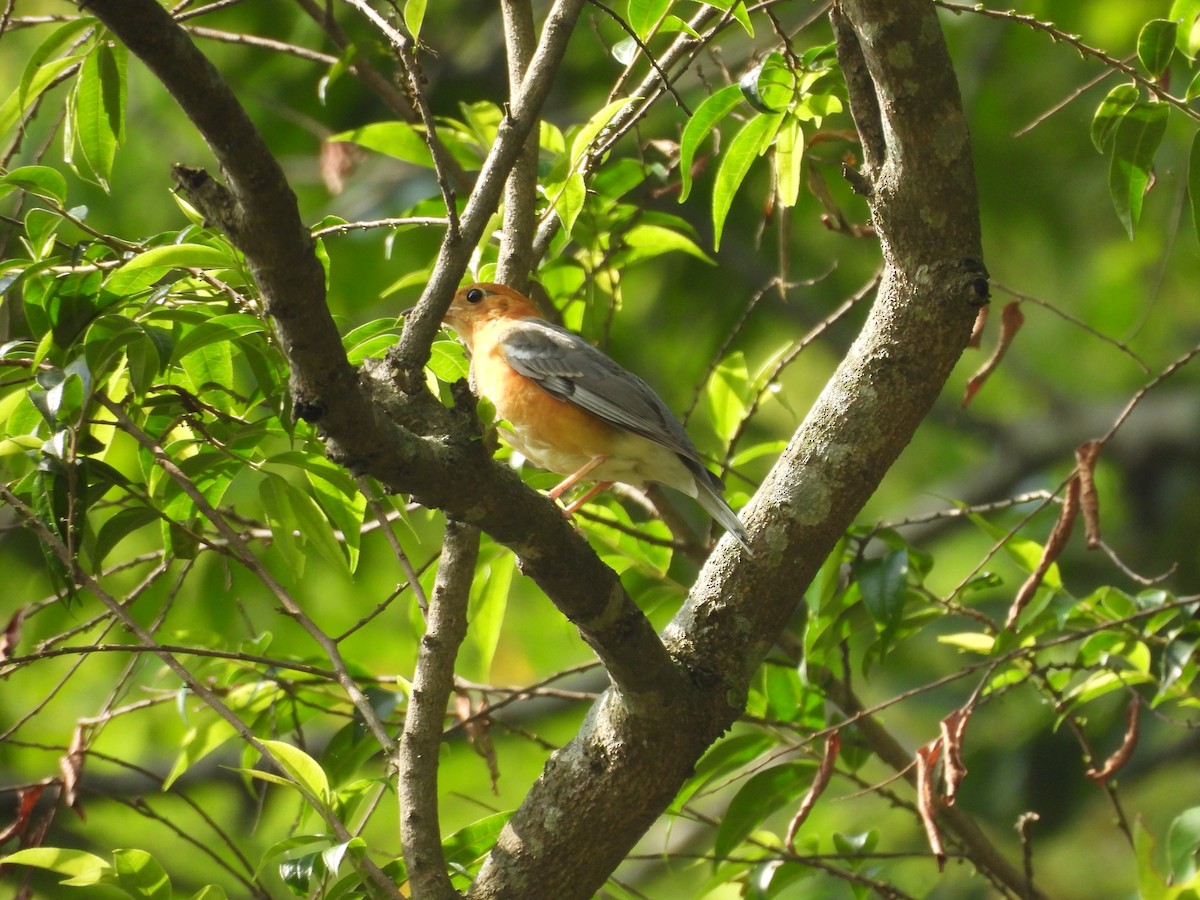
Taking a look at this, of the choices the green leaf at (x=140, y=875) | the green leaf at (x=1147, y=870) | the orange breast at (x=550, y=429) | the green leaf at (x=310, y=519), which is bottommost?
the green leaf at (x=1147, y=870)

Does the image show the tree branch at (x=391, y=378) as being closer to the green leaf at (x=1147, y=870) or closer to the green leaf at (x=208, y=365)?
the green leaf at (x=208, y=365)

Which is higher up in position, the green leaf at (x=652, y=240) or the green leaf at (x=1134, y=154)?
the green leaf at (x=652, y=240)

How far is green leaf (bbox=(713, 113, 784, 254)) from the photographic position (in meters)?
3.33

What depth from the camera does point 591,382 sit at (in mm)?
4320

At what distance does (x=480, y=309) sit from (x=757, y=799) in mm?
2183

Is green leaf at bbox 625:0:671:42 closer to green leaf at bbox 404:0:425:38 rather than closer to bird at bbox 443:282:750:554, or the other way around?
green leaf at bbox 404:0:425:38

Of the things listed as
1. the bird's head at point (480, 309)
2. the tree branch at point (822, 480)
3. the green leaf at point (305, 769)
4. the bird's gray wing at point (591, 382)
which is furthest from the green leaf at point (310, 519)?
the bird's head at point (480, 309)

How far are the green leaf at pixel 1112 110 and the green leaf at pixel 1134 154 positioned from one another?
0.06 ft

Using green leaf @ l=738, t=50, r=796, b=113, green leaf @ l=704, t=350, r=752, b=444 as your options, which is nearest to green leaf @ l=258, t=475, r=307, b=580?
green leaf @ l=738, t=50, r=796, b=113

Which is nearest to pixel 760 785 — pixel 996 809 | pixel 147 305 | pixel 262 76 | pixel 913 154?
pixel 913 154

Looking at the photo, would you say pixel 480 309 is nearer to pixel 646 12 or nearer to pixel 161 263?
pixel 646 12

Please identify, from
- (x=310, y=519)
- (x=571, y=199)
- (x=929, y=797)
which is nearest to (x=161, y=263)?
(x=310, y=519)

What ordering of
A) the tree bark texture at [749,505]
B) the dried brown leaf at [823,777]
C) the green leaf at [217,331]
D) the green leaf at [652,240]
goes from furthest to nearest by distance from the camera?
the green leaf at [652,240]
the dried brown leaf at [823,777]
the green leaf at [217,331]
the tree bark texture at [749,505]

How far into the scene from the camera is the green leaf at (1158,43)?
3113 mm
